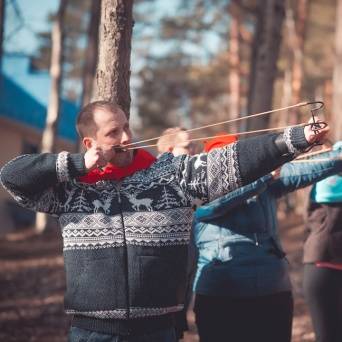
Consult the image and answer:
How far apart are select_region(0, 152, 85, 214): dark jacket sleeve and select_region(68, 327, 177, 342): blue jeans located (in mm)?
586

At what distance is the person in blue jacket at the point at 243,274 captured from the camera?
3.91 m

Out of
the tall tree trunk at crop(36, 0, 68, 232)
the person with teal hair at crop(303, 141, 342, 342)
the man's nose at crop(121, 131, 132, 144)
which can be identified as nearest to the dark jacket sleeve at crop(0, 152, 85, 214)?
the man's nose at crop(121, 131, 132, 144)

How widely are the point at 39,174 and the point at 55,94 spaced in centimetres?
1346

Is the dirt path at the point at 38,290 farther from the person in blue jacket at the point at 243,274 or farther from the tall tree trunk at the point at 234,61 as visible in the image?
the tall tree trunk at the point at 234,61

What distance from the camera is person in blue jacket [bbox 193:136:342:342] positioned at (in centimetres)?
391

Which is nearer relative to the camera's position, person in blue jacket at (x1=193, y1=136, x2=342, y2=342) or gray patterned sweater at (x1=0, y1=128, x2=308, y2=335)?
gray patterned sweater at (x1=0, y1=128, x2=308, y2=335)

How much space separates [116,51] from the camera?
13.2ft

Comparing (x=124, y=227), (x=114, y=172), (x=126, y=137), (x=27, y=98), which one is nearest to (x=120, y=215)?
(x=124, y=227)

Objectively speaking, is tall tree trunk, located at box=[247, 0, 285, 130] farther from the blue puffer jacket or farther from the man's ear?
the man's ear

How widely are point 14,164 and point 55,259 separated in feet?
31.7

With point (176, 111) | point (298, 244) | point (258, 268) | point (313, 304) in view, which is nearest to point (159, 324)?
point (258, 268)

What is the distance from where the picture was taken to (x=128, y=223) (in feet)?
9.34

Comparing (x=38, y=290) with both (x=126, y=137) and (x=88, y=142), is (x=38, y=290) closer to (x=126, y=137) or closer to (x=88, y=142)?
(x=88, y=142)

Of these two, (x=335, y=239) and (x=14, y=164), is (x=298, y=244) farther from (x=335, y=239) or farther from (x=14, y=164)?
(x=14, y=164)
